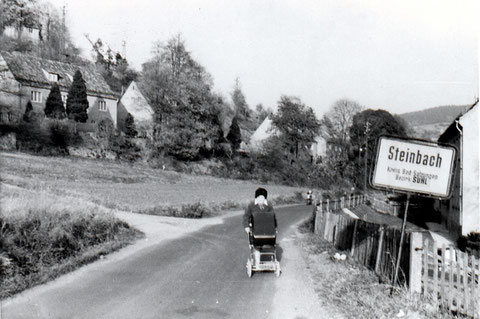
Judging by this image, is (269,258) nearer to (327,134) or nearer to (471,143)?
(471,143)

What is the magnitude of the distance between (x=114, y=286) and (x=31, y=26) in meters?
93.3

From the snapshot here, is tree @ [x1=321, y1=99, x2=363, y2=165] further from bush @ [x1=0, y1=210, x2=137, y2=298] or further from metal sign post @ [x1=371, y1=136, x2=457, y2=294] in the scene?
metal sign post @ [x1=371, y1=136, x2=457, y2=294]

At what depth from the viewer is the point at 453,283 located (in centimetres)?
823

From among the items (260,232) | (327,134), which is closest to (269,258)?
(260,232)

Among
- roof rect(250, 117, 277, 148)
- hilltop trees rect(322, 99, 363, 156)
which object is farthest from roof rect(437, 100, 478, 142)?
hilltop trees rect(322, 99, 363, 156)

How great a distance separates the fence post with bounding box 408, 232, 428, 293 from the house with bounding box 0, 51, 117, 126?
121 feet

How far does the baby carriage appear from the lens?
9586mm

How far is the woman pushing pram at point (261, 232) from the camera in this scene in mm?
9594

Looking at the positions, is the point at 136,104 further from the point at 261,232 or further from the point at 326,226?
the point at 261,232

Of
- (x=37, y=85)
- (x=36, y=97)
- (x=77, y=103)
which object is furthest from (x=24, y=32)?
(x=77, y=103)

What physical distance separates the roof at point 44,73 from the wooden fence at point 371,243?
132 feet

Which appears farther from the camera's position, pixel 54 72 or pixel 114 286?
pixel 54 72

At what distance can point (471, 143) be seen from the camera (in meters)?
23.7

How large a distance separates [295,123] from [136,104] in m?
22.8
